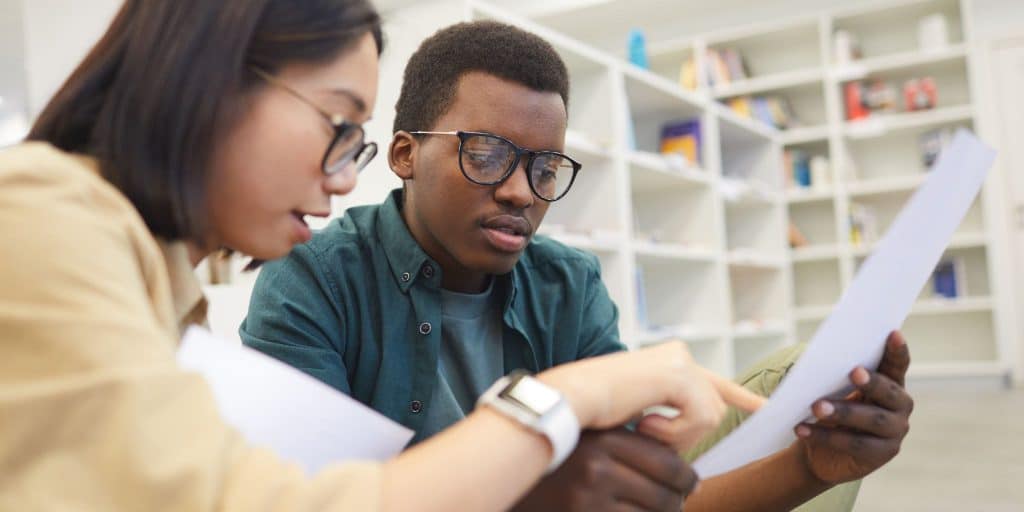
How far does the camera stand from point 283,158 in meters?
0.63

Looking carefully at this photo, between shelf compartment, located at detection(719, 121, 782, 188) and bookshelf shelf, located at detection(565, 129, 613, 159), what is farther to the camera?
shelf compartment, located at detection(719, 121, 782, 188)

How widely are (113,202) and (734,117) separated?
382 cm

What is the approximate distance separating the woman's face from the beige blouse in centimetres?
15

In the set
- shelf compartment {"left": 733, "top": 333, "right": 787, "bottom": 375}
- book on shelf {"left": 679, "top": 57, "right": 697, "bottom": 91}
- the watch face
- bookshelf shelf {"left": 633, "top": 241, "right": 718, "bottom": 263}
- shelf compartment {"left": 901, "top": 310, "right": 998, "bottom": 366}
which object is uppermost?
book on shelf {"left": 679, "top": 57, "right": 697, "bottom": 91}

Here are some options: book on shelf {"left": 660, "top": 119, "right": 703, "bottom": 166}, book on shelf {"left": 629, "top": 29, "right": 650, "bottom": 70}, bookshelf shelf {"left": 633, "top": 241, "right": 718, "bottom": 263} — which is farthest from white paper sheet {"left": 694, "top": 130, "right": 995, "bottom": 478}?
book on shelf {"left": 629, "top": 29, "right": 650, "bottom": 70}

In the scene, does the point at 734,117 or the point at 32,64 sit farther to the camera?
the point at 734,117

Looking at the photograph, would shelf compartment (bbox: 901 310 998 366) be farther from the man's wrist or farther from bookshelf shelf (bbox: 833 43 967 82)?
the man's wrist

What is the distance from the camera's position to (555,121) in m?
1.18

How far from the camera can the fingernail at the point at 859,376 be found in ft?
2.72

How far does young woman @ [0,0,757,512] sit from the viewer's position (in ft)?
1.46

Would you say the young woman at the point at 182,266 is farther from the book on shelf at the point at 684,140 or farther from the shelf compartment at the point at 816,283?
the shelf compartment at the point at 816,283

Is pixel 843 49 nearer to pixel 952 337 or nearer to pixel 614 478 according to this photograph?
pixel 952 337

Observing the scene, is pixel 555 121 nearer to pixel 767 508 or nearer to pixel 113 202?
pixel 767 508

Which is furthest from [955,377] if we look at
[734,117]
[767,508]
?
[767,508]
